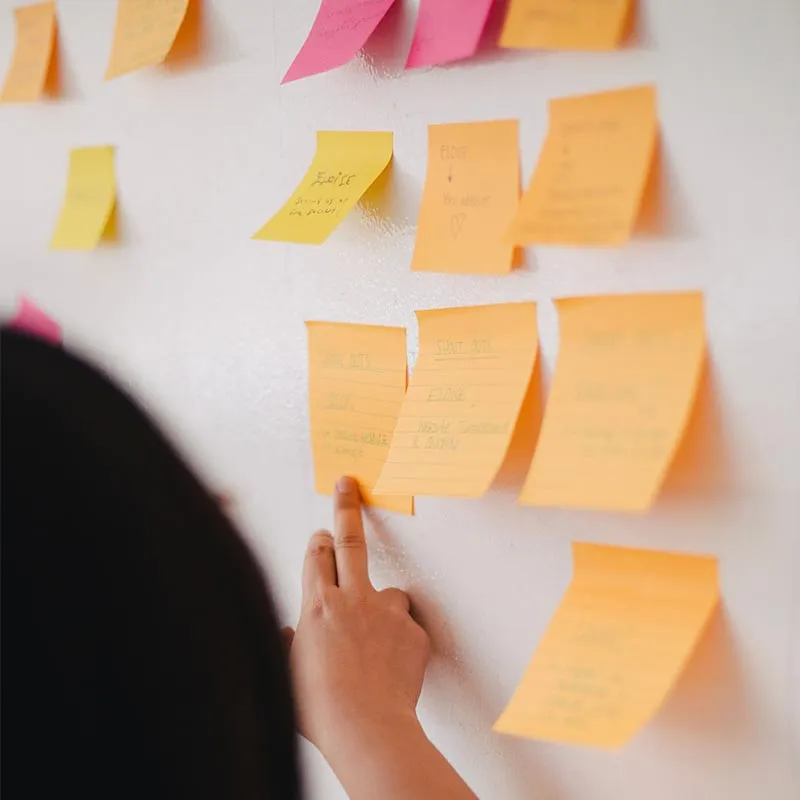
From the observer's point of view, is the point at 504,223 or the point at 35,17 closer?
the point at 504,223

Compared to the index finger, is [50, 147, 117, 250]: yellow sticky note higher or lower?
higher

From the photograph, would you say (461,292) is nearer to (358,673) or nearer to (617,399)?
(617,399)

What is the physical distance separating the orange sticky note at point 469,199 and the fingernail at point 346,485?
19 cm

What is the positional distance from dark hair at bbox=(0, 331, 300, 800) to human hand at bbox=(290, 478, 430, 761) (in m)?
0.30

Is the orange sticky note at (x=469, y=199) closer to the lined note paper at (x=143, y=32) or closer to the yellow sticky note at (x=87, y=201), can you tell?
the lined note paper at (x=143, y=32)

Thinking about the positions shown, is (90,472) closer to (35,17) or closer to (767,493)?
(767,493)

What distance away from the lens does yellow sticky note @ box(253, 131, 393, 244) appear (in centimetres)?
80

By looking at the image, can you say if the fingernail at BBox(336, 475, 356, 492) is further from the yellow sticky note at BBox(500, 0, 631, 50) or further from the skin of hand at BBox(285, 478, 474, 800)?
the yellow sticky note at BBox(500, 0, 631, 50)

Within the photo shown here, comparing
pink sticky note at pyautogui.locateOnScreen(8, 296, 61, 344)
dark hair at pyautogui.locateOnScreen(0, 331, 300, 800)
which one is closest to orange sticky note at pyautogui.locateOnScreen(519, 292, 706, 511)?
dark hair at pyautogui.locateOnScreen(0, 331, 300, 800)

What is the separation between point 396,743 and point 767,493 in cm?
32

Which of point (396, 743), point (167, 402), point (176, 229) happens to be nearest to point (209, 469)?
point (167, 402)

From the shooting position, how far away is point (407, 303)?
81 cm

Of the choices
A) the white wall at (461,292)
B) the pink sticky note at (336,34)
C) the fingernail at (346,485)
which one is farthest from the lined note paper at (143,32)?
the fingernail at (346,485)

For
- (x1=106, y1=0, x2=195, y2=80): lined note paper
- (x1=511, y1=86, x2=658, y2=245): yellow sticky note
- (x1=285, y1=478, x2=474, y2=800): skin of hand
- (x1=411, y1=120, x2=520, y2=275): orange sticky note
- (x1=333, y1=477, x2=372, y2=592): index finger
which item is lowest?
(x1=285, y1=478, x2=474, y2=800): skin of hand
